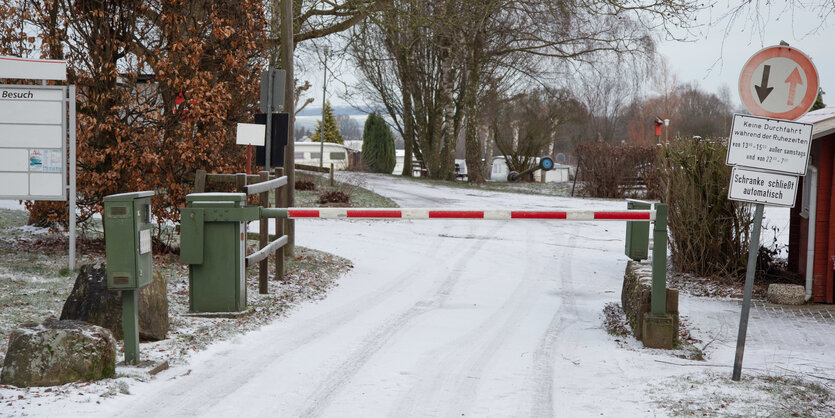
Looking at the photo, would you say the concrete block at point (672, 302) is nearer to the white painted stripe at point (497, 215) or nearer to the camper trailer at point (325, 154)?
the white painted stripe at point (497, 215)

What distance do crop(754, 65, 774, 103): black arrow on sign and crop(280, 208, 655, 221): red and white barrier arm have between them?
1.57 m

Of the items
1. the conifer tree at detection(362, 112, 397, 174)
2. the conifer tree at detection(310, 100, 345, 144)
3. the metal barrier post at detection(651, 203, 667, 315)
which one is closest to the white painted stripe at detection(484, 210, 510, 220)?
the metal barrier post at detection(651, 203, 667, 315)

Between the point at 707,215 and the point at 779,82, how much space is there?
5873 millimetres

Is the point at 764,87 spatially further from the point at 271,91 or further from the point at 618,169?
the point at 618,169

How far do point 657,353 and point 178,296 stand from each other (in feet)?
15.9

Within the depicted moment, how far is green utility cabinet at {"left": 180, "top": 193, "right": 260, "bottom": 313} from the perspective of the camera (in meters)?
7.62

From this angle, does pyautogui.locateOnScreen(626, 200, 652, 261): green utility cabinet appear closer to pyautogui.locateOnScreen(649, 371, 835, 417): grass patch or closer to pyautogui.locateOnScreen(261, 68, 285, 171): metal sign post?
pyautogui.locateOnScreen(649, 371, 835, 417): grass patch

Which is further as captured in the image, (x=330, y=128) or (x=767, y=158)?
(x=330, y=128)

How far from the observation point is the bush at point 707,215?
11.8 m

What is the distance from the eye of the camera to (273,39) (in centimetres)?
1584

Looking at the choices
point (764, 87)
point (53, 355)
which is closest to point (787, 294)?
point (764, 87)

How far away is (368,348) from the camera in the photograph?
705 centimetres

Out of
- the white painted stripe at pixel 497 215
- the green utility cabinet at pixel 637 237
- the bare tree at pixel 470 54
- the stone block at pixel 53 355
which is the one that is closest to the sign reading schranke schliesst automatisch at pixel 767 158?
the green utility cabinet at pixel 637 237

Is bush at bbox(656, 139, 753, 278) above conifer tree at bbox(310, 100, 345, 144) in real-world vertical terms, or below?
below
